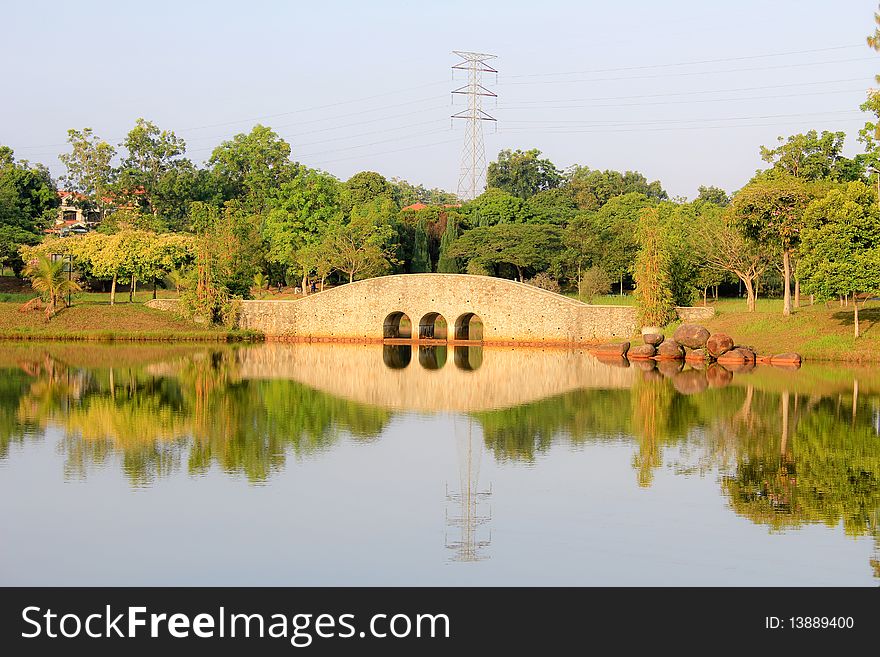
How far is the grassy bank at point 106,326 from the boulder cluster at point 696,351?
1986 cm

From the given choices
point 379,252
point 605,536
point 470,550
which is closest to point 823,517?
point 605,536

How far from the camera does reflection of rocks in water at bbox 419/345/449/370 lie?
4428cm

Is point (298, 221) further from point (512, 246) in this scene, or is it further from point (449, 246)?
point (512, 246)

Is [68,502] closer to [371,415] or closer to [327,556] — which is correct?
[327,556]

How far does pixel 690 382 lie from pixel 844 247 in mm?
10452

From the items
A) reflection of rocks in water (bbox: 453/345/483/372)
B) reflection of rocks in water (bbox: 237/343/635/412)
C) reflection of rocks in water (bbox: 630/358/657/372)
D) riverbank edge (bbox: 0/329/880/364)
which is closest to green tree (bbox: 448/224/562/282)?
riverbank edge (bbox: 0/329/880/364)

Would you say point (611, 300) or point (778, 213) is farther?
point (611, 300)

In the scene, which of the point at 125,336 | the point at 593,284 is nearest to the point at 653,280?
the point at 593,284

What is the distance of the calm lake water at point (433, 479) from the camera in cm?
1512

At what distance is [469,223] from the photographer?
80.1m

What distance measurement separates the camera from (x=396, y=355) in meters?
49.3

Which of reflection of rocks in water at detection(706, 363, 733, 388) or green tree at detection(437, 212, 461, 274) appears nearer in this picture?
reflection of rocks in water at detection(706, 363, 733, 388)

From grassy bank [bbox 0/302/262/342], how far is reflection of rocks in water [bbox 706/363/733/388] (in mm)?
24668

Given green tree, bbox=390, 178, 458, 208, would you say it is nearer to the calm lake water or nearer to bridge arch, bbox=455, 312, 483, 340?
bridge arch, bbox=455, 312, 483, 340
